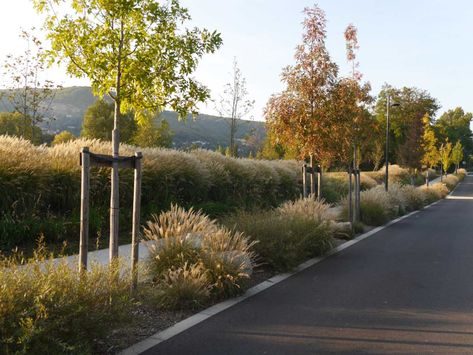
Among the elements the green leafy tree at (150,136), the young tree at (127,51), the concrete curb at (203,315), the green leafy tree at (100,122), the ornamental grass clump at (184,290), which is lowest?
the concrete curb at (203,315)

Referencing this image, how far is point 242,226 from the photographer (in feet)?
29.4

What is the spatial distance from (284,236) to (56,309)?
18.0ft

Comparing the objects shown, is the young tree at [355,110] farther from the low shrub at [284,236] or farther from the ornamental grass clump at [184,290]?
the ornamental grass clump at [184,290]

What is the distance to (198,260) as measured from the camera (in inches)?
268

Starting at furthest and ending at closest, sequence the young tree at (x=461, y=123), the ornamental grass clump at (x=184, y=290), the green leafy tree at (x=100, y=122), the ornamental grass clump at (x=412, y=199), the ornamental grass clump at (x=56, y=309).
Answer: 1. the young tree at (x=461, y=123)
2. the green leafy tree at (x=100, y=122)
3. the ornamental grass clump at (x=412, y=199)
4. the ornamental grass clump at (x=184, y=290)
5. the ornamental grass clump at (x=56, y=309)

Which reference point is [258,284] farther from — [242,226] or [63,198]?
[63,198]

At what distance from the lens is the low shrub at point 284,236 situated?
28.4 ft

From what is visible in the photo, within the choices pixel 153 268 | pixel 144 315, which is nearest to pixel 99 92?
pixel 153 268

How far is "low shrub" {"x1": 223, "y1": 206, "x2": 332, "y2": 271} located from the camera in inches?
341

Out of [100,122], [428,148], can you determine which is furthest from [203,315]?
[100,122]

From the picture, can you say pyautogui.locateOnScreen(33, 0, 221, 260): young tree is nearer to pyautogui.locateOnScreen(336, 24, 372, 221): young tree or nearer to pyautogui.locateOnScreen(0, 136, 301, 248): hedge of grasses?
pyautogui.locateOnScreen(0, 136, 301, 248): hedge of grasses

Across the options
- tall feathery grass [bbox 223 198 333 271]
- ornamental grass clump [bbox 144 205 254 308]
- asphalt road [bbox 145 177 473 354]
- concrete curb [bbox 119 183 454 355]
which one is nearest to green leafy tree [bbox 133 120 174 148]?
tall feathery grass [bbox 223 198 333 271]

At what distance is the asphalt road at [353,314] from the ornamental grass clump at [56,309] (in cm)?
66

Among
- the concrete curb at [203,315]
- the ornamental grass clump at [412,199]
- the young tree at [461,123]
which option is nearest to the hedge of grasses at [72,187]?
the concrete curb at [203,315]
